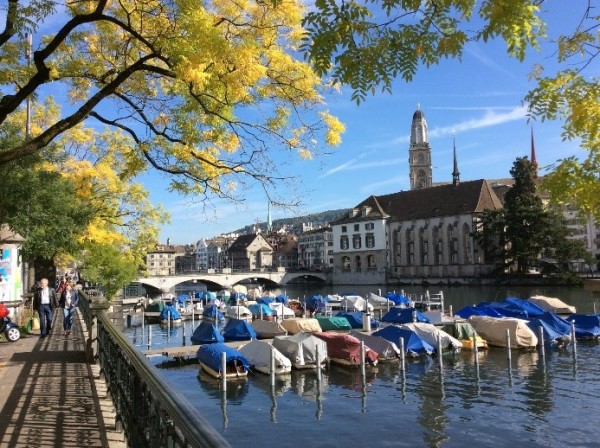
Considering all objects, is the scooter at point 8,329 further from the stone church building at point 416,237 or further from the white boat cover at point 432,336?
the stone church building at point 416,237

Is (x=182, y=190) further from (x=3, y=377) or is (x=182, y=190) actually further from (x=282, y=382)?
(x=282, y=382)

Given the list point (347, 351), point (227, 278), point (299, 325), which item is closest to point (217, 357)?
point (347, 351)

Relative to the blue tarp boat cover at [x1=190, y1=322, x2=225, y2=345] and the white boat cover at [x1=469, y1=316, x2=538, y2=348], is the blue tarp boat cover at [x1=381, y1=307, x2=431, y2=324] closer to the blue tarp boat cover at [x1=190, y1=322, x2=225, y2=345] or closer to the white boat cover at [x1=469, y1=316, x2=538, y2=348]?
the white boat cover at [x1=469, y1=316, x2=538, y2=348]

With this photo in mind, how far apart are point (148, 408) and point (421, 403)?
19.8 metres

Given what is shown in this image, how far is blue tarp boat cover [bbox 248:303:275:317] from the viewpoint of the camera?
56062 mm

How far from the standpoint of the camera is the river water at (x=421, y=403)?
60.2ft

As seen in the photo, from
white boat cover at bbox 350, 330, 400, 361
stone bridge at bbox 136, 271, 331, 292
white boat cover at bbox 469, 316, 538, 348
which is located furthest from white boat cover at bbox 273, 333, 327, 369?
stone bridge at bbox 136, 271, 331, 292

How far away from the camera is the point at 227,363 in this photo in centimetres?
2769

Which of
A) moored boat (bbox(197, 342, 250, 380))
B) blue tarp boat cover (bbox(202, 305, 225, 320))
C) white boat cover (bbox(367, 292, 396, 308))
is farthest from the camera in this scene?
white boat cover (bbox(367, 292, 396, 308))

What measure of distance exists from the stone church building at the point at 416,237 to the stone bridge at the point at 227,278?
8.54 metres

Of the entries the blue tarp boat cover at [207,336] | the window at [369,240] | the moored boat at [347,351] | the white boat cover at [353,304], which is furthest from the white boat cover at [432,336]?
the window at [369,240]

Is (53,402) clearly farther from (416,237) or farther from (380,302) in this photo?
(416,237)

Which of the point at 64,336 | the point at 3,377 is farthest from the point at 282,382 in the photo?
the point at 3,377

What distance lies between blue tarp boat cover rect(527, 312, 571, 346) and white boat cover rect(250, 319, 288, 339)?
53.7ft
